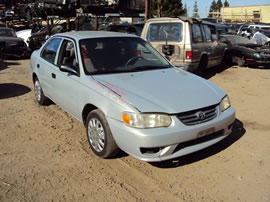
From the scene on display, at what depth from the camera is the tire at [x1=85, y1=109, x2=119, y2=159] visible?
331cm

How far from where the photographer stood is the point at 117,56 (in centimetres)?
418

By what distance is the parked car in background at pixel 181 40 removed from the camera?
742cm

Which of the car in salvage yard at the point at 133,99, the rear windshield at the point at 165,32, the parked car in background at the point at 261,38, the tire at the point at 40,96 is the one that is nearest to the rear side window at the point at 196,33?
the rear windshield at the point at 165,32

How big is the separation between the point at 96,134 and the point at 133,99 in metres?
0.77

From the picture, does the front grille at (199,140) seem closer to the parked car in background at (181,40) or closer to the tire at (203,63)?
the parked car in background at (181,40)

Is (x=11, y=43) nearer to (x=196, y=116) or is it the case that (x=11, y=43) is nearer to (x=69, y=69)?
(x=69, y=69)

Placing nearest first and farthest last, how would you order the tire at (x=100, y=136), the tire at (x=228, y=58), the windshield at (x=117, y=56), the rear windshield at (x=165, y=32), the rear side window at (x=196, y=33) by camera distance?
the tire at (x=100, y=136)
the windshield at (x=117, y=56)
the rear windshield at (x=165, y=32)
the rear side window at (x=196, y=33)
the tire at (x=228, y=58)

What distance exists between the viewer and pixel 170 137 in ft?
9.69

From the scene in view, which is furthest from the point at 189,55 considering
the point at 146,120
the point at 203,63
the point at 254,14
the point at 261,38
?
the point at 254,14

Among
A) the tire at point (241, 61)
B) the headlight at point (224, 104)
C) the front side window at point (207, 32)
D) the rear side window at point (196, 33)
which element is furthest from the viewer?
the tire at point (241, 61)

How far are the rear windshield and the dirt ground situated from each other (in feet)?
11.3

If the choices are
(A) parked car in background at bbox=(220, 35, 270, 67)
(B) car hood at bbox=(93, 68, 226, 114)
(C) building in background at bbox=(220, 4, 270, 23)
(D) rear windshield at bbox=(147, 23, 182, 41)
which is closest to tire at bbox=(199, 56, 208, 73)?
(D) rear windshield at bbox=(147, 23, 182, 41)

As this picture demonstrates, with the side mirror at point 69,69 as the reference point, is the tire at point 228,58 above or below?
below

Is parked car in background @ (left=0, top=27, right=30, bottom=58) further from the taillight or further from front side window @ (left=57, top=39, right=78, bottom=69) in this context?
front side window @ (left=57, top=39, right=78, bottom=69)
